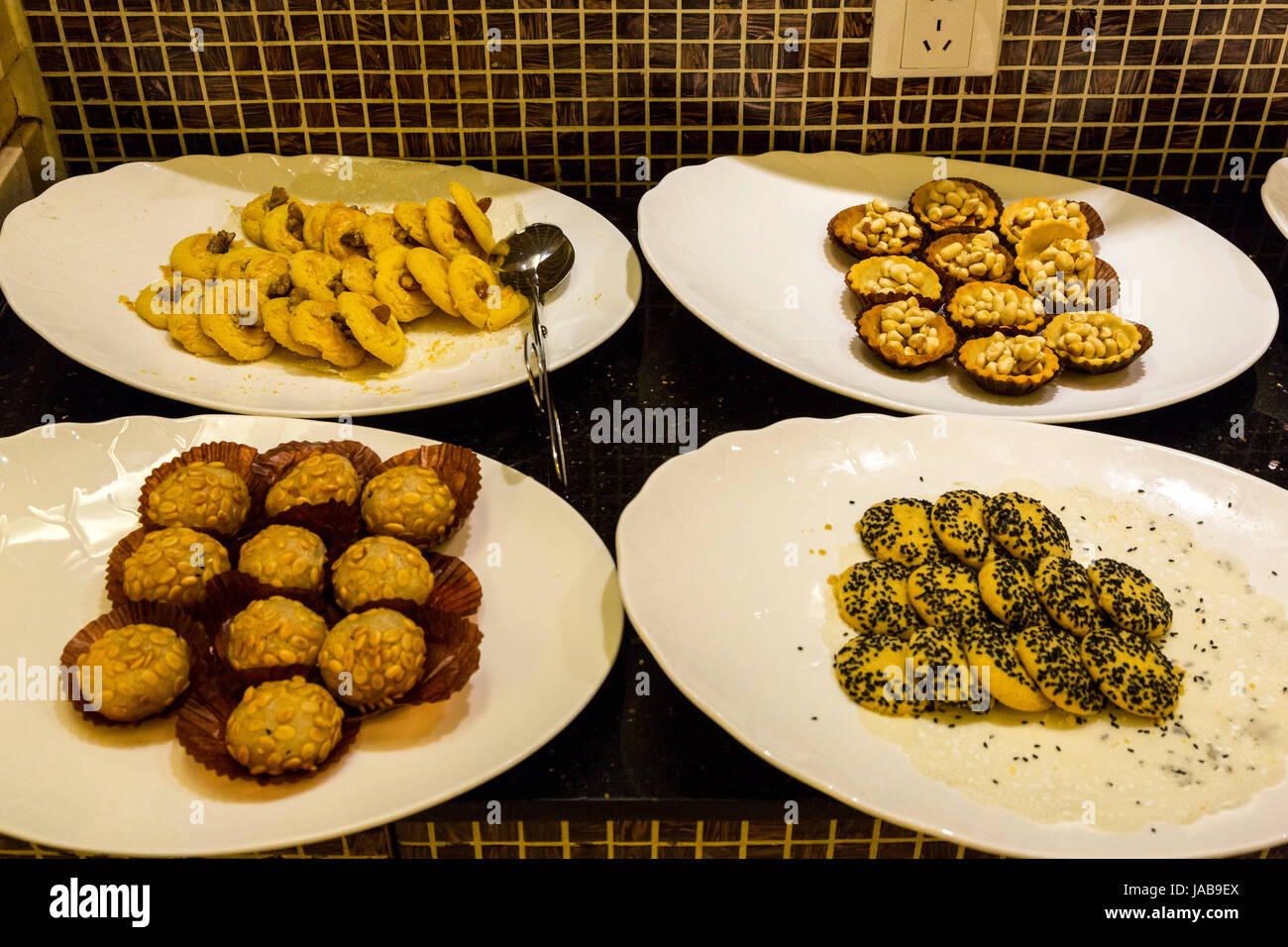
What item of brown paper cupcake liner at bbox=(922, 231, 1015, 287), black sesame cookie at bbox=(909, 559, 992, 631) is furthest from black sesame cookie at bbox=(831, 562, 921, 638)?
brown paper cupcake liner at bbox=(922, 231, 1015, 287)

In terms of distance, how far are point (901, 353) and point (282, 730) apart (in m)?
0.98

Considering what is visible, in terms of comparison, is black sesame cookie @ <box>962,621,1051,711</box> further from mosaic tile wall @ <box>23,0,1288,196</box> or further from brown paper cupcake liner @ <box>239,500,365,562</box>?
mosaic tile wall @ <box>23,0,1288,196</box>

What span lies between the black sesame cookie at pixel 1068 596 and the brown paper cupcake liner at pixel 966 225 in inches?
29.2

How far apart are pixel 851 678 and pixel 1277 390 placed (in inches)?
36.0

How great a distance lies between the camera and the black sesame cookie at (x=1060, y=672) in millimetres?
1120

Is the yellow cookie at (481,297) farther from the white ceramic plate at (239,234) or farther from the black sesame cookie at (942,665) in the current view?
the black sesame cookie at (942,665)

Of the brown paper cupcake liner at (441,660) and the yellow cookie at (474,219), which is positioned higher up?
the yellow cookie at (474,219)

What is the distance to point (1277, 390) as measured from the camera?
5.26 feet

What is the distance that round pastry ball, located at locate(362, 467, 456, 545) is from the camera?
1.26 metres

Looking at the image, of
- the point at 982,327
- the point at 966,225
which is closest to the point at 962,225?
the point at 966,225

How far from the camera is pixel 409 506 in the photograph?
1264 mm

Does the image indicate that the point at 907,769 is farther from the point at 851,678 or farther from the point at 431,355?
the point at 431,355

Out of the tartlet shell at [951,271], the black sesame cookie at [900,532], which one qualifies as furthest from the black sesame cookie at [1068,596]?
the tartlet shell at [951,271]
